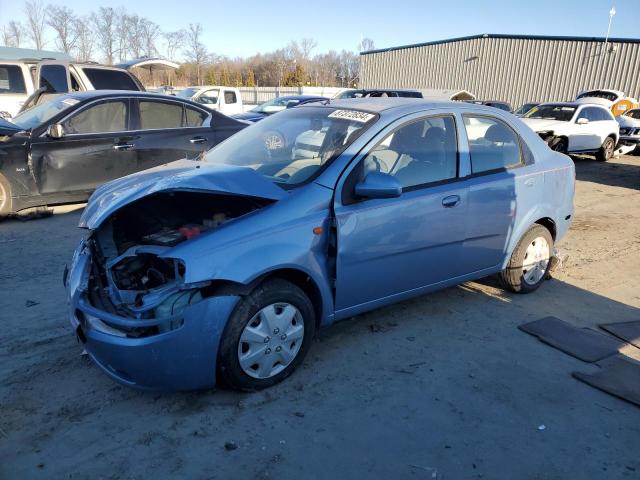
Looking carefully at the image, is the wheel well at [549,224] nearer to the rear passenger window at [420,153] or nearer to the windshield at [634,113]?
the rear passenger window at [420,153]

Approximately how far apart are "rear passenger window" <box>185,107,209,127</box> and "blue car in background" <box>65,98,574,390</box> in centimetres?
388

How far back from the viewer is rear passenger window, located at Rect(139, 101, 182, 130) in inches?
291

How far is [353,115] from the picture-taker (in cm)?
376

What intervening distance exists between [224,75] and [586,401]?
2364 inches

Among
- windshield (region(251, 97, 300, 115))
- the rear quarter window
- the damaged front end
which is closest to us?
the damaged front end

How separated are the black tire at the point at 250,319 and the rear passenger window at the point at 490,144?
73.8 inches

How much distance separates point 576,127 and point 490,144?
11473 mm

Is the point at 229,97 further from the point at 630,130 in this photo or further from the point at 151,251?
the point at 151,251

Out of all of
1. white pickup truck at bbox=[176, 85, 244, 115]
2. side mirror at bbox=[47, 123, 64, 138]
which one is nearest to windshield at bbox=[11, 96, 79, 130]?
side mirror at bbox=[47, 123, 64, 138]

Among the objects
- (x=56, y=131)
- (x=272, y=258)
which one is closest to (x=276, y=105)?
(x=56, y=131)

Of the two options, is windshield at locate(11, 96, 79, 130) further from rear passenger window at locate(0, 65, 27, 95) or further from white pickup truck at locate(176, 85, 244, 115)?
white pickup truck at locate(176, 85, 244, 115)

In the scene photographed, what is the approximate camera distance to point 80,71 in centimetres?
1081

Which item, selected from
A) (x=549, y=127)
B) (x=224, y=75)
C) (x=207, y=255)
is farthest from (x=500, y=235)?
(x=224, y=75)

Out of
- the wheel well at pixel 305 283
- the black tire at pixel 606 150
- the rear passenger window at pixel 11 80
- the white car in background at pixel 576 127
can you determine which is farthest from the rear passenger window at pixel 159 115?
the black tire at pixel 606 150
